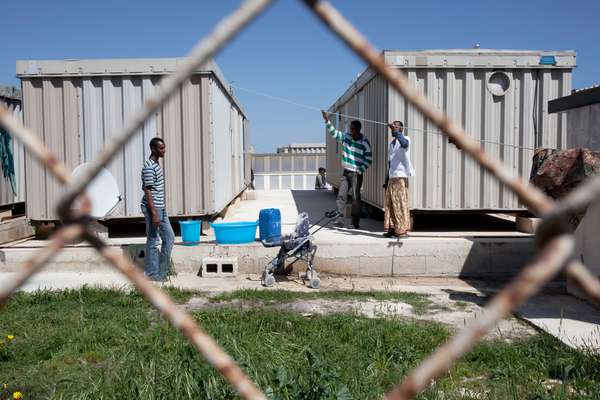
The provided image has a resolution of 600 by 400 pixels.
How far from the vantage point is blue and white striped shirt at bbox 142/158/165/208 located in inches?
262

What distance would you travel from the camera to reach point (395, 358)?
4254 mm

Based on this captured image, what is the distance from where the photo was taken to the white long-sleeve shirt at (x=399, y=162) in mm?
7852

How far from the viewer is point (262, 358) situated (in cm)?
394

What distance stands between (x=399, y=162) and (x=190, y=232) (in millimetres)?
3054

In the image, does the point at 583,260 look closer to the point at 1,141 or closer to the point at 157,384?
the point at 157,384

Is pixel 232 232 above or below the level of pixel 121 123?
below

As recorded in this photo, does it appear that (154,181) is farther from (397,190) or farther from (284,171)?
(284,171)

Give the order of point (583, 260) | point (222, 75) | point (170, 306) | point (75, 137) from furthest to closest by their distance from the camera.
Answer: point (222, 75) → point (75, 137) → point (583, 260) → point (170, 306)

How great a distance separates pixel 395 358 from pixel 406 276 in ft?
11.6

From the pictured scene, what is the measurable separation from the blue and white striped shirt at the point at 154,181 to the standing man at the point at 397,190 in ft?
10.5

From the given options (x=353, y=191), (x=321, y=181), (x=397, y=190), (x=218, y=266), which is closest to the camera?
(x=218, y=266)

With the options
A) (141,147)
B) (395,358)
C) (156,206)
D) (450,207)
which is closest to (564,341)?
(395,358)

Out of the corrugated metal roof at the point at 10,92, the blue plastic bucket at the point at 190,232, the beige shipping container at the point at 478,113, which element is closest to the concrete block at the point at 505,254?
the beige shipping container at the point at 478,113

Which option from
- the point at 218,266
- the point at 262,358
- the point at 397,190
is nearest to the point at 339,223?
the point at 397,190
